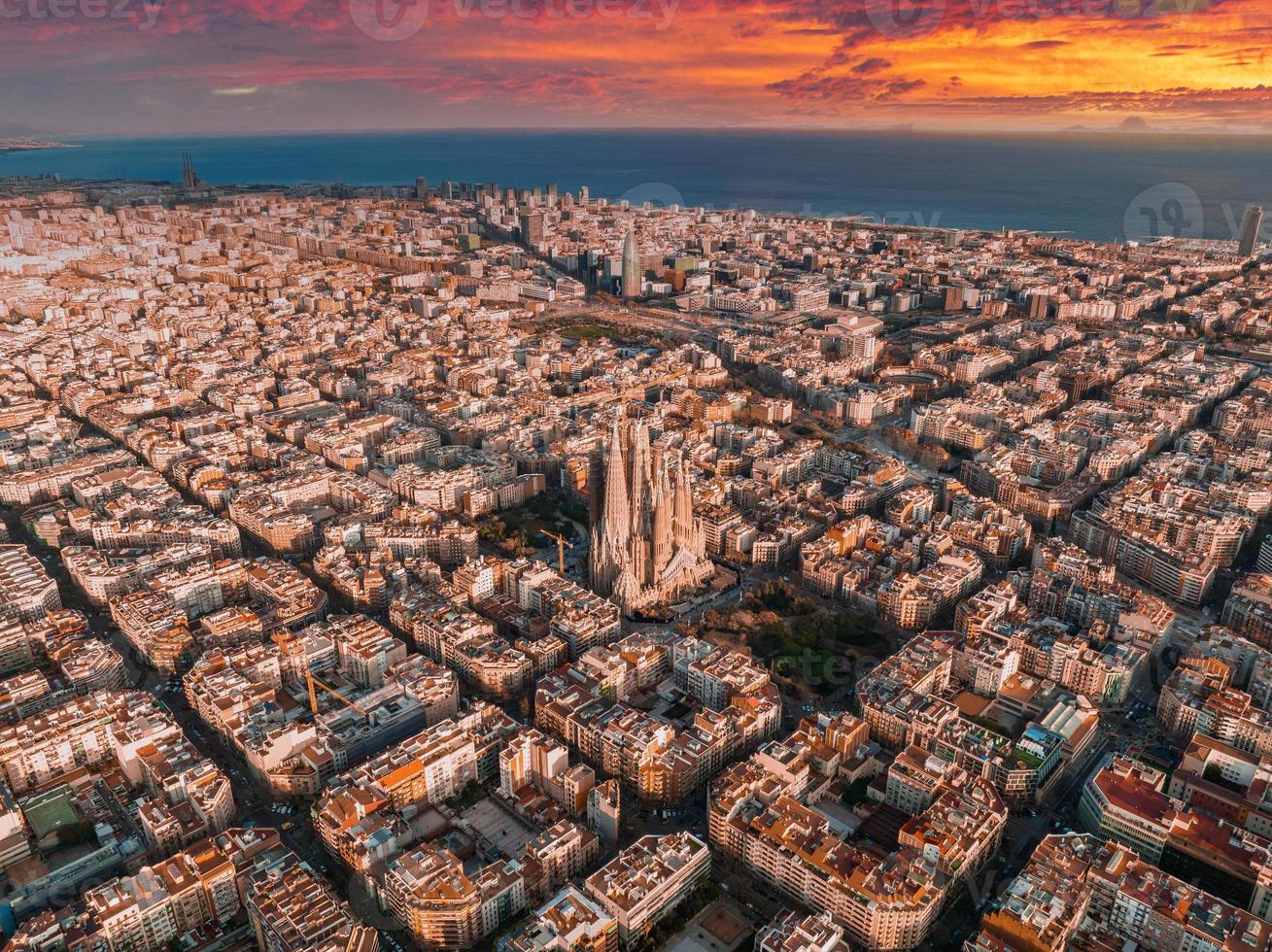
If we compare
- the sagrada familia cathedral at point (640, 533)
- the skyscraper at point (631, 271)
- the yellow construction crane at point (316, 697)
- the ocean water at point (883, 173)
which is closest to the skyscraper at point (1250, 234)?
the ocean water at point (883, 173)

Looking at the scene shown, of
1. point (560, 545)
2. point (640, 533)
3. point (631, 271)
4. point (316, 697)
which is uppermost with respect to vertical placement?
point (631, 271)

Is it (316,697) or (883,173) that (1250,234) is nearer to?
(316,697)

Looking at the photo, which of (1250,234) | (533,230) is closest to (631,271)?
(533,230)

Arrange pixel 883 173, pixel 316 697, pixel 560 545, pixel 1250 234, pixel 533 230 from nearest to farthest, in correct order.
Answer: pixel 316 697 < pixel 560 545 < pixel 1250 234 < pixel 533 230 < pixel 883 173

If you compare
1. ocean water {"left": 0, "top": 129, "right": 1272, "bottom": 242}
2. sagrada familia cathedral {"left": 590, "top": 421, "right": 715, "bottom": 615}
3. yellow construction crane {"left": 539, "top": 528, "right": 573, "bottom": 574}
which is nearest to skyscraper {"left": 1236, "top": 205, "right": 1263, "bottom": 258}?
ocean water {"left": 0, "top": 129, "right": 1272, "bottom": 242}

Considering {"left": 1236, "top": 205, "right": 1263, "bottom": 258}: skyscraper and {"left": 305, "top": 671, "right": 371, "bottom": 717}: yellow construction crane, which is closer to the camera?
{"left": 305, "top": 671, "right": 371, "bottom": 717}: yellow construction crane

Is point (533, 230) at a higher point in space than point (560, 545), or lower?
higher

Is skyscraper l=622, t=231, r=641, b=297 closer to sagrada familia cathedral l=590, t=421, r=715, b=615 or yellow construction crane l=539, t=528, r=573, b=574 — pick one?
yellow construction crane l=539, t=528, r=573, b=574

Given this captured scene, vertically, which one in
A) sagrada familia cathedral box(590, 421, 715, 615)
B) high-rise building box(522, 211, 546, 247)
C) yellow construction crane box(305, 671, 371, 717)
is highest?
high-rise building box(522, 211, 546, 247)
